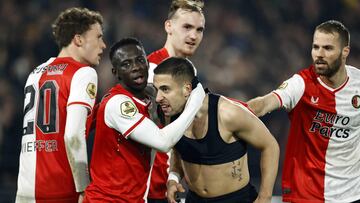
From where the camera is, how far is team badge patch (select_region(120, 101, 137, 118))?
13.6 feet

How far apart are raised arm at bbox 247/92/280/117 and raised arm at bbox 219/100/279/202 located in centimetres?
48

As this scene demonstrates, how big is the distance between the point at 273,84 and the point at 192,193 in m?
4.60

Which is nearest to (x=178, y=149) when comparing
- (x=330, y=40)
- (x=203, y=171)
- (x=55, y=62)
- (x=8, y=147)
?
(x=203, y=171)

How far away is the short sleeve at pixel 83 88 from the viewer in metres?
4.37

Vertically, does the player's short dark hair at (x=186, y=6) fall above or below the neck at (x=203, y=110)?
above

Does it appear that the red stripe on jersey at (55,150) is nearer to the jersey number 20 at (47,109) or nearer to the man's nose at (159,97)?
the jersey number 20 at (47,109)

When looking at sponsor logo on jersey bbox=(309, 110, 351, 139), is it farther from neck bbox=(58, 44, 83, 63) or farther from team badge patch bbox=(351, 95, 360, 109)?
neck bbox=(58, 44, 83, 63)

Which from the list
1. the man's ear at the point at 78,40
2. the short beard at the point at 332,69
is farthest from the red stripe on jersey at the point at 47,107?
the short beard at the point at 332,69

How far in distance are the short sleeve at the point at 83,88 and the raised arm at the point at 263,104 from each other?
3.24ft

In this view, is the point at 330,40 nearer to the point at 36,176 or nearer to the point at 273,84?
the point at 36,176

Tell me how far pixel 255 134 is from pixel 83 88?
3.28 feet

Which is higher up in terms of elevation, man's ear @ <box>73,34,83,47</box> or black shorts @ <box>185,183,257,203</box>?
man's ear @ <box>73,34,83,47</box>

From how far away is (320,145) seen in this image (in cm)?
500

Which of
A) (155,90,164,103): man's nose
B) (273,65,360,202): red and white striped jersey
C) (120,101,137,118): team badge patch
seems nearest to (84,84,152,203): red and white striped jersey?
(120,101,137,118): team badge patch
